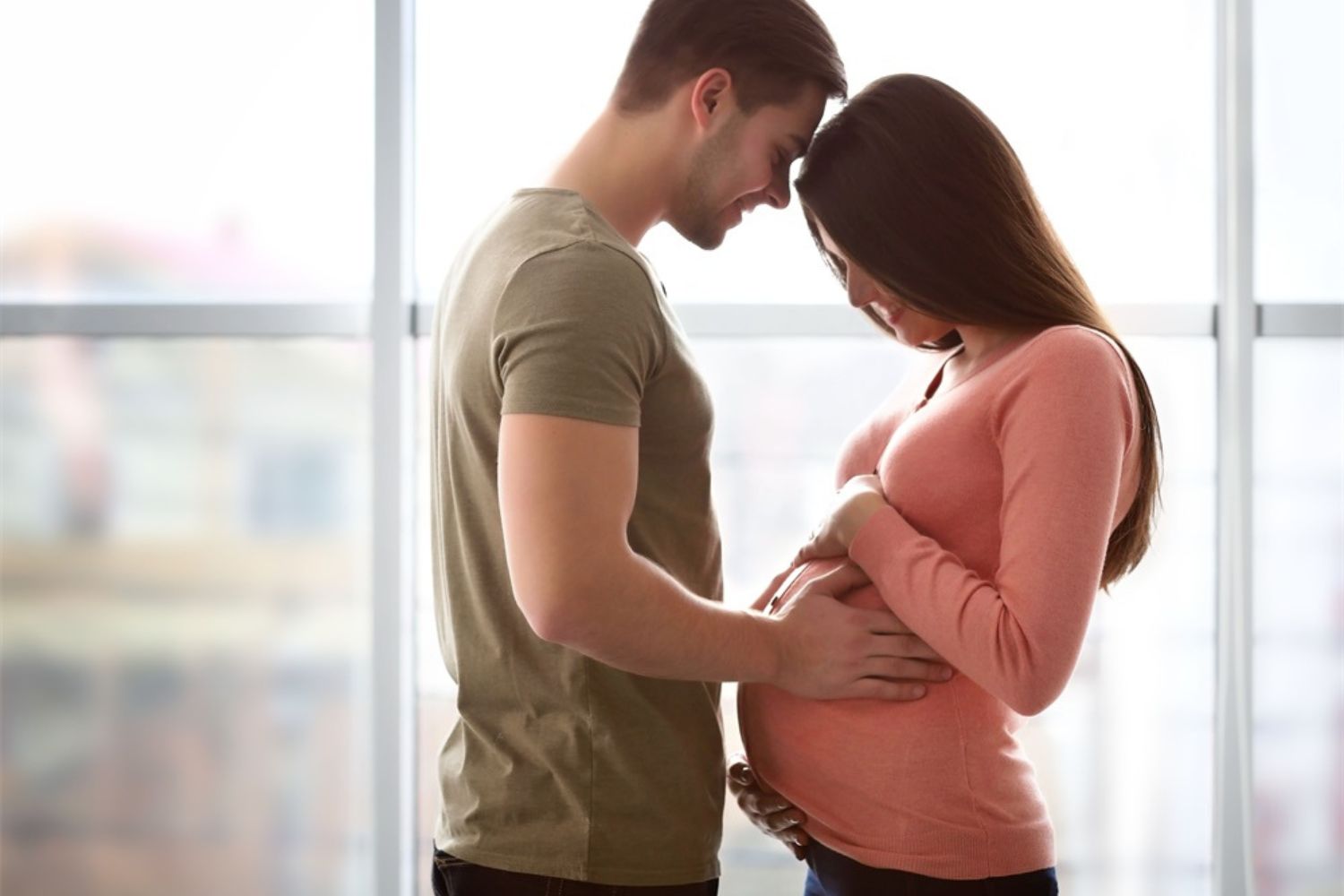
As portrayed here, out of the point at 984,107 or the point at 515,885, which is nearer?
the point at 515,885

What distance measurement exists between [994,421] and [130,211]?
6.06ft

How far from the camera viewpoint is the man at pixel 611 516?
3.65 ft

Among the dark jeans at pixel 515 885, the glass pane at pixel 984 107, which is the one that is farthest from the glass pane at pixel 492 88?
the dark jeans at pixel 515 885

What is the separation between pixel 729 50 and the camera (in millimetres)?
A: 1353

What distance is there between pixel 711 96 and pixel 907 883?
0.87 metres

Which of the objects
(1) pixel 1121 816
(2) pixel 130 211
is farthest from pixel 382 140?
(1) pixel 1121 816

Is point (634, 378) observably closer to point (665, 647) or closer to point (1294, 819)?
point (665, 647)

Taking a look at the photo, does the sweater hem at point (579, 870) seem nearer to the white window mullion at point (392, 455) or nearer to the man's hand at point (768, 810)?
the man's hand at point (768, 810)

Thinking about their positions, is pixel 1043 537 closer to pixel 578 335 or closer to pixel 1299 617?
pixel 578 335

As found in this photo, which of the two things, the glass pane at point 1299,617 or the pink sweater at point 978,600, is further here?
the glass pane at point 1299,617

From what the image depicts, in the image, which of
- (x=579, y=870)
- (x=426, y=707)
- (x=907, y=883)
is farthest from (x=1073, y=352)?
(x=426, y=707)

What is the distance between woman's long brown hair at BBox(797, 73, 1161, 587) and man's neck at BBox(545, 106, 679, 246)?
0.20 meters

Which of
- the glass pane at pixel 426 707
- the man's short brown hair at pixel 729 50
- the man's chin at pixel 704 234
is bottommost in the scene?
the glass pane at pixel 426 707

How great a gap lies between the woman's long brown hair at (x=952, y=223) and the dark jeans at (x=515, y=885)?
68 centimetres
